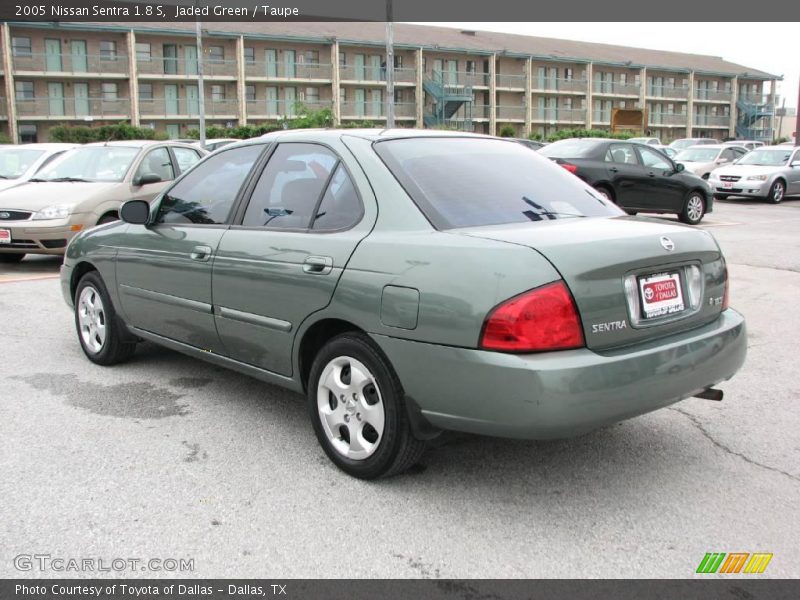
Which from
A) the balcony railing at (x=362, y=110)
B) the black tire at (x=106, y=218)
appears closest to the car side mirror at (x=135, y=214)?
the black tire at (x=106, y=218)

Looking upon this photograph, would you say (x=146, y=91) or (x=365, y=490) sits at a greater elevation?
(x=146, y=91)

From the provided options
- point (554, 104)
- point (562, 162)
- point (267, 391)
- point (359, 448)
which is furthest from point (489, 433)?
point (554, 104)

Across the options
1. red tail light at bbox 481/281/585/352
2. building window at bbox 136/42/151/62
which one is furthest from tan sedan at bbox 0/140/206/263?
A: building window at bbox 136/42/151/62

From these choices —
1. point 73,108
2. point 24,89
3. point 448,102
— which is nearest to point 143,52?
point 73,108

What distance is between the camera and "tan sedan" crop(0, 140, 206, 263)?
9.81m

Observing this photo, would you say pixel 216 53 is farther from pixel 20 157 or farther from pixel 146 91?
pixel 20 157

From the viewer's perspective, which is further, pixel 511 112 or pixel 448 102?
pixel 511 112

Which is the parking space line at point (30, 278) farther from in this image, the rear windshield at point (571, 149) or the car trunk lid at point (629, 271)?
the rear windshield at point (571, 149)

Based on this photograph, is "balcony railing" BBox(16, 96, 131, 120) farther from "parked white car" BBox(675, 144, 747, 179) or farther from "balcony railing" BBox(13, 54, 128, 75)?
"parked white car" BBox(675, 144, 747, 179)

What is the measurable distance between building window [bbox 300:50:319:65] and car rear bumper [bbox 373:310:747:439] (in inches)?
2137

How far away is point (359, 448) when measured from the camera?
3543 mm

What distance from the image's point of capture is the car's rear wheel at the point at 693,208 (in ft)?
50.9

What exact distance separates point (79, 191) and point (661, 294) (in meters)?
8.67

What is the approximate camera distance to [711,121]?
75.7m
